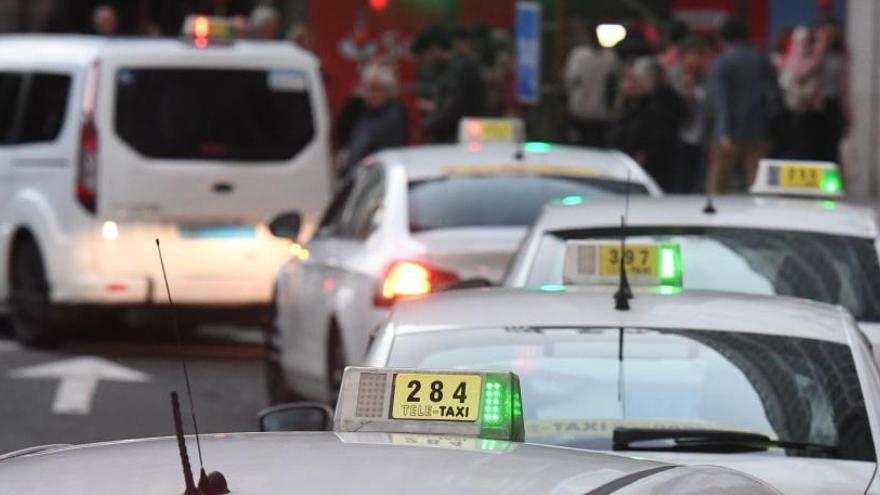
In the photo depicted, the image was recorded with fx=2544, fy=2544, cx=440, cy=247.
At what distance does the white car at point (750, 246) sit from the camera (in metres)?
8.68

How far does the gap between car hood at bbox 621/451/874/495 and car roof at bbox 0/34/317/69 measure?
993cm

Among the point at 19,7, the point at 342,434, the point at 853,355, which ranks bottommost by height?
the point at 19,7

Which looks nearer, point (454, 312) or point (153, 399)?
point (454, 312)

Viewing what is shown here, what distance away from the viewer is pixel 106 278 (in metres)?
15.0

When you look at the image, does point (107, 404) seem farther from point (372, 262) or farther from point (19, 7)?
point (19, 7)

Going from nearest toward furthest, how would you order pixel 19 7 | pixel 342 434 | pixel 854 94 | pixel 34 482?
pixel 34 482
pixel 342 434
pixel 854 94
pixel 19 7

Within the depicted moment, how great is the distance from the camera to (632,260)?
7340 millimetres

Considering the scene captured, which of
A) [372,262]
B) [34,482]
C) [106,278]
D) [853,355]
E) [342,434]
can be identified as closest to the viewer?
[34,482]

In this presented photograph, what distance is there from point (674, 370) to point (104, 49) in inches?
378

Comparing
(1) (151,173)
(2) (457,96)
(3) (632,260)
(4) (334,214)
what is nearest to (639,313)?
(3) (632,260)

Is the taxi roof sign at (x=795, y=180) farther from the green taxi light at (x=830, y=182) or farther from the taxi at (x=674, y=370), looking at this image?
the taxi at (x=674, y=370)

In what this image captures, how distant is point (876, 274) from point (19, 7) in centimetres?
2973

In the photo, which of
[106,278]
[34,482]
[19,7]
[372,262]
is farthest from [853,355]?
[19,7]

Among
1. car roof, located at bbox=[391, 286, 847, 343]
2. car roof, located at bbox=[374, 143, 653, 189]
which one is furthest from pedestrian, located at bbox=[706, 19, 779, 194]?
car roof, located at bbox=[391, 286, 847, 343]
